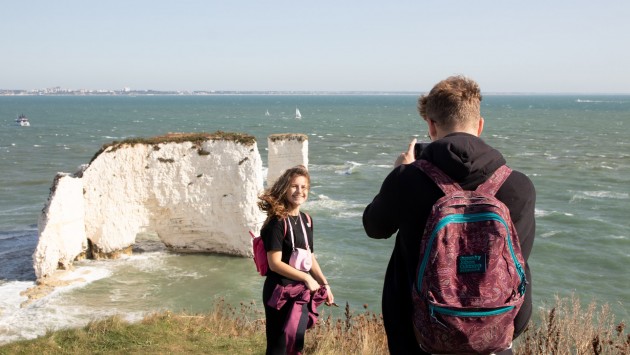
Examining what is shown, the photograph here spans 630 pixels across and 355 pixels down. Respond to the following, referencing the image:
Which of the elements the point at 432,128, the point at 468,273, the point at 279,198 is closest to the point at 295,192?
the point at 279,198

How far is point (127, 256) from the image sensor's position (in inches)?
826

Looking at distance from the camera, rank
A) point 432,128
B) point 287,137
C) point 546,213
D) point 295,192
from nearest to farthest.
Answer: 1. point 432,128
2. point 295,192
3. point 287,137
4. point 546,213

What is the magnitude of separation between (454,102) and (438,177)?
440mm

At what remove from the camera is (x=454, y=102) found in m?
3.26

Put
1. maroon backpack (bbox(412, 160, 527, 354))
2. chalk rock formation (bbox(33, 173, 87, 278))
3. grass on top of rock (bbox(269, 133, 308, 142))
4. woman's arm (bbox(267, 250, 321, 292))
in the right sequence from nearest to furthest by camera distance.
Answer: maroon backpack (bbox(412, 160, 527, 354)), woman's arm (bbox(267, 250, 321, 292)), chalk rock formation (bbox(33, 173, 87, 278)), grass on top of rock (bbox(269, 133, 308, 142))

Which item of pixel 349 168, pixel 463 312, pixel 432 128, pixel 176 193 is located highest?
pixel 432 128

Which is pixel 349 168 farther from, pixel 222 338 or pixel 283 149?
pixel 222 338

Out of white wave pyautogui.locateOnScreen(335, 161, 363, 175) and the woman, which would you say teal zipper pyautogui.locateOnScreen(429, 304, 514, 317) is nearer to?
the woman

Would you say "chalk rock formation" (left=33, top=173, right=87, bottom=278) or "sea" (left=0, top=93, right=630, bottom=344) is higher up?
"chalk rock formation" (left=33, top=173, right=87, bottom=278)

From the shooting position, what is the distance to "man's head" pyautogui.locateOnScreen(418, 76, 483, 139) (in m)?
3.25

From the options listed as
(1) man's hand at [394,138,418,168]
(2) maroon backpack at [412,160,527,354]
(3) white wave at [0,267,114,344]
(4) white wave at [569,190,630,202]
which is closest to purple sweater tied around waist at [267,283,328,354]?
(1) man's hand at [394,138,418,168]

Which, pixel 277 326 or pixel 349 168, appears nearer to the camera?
pixel 277 326

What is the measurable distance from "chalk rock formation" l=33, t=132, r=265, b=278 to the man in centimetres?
1770

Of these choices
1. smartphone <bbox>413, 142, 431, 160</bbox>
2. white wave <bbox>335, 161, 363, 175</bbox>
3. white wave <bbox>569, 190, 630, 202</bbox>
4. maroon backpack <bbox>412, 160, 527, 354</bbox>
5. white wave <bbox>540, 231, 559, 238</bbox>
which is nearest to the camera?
maroon backpack <bbox>412, 160, 527, 354</bbox>
